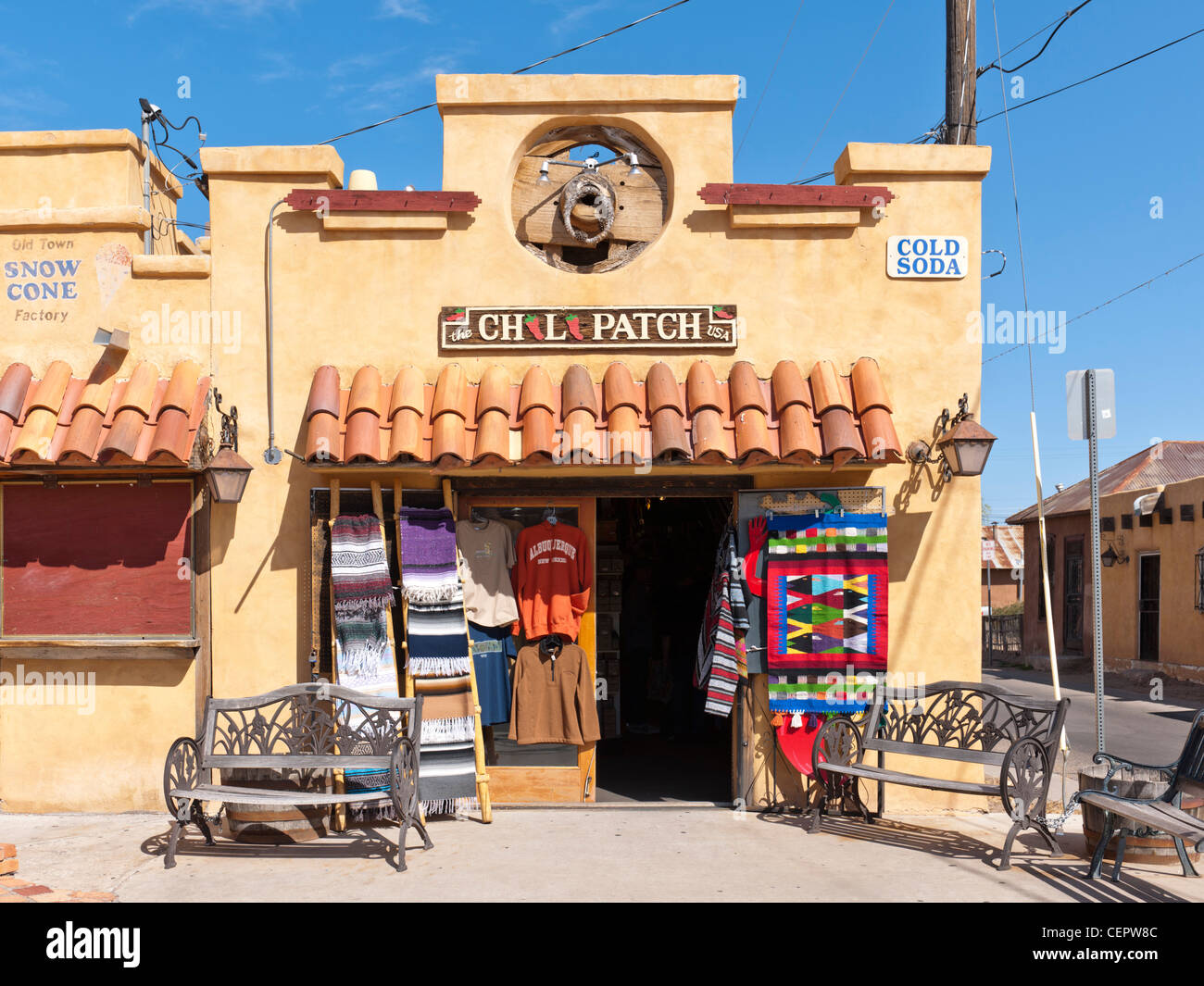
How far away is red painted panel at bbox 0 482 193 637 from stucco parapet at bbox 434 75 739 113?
12.9 feet

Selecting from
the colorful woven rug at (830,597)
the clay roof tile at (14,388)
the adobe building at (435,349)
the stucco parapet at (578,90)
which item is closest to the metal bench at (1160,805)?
the adobe building at (435,349)

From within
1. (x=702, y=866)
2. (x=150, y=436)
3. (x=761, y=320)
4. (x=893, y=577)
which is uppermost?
(x=761, y=320)

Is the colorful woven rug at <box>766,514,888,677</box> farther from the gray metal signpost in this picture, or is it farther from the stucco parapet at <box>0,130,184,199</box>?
the stucco parapet at <box>0,130,184,199</box>

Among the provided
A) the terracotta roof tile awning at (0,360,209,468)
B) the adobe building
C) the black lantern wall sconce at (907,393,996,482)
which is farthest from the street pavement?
the terracotta roof tile awning at (0,360,209,468)

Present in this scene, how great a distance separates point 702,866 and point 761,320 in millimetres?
4238

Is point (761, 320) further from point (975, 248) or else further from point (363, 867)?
point (363, 867)

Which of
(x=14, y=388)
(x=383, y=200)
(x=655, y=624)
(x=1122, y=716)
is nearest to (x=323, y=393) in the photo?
(x=383, y=200)

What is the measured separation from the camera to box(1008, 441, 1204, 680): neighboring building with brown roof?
61.4ft

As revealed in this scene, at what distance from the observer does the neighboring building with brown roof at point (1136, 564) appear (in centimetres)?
1870

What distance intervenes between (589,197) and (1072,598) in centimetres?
2084
